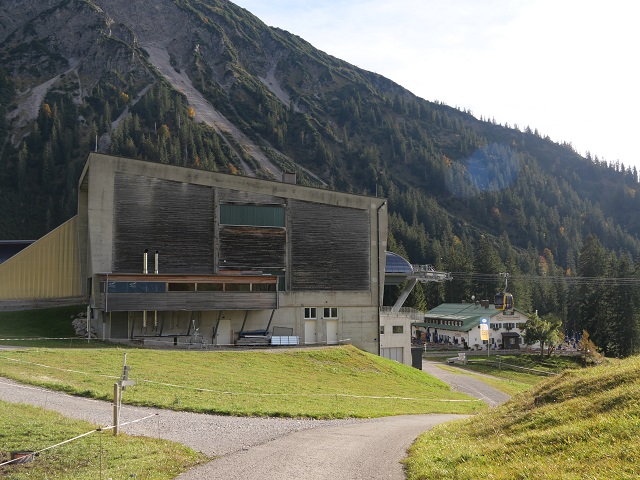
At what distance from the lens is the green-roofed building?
97.5 metres

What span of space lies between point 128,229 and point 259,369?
19.2 meters

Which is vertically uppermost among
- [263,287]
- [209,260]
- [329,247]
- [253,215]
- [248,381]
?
[253,215]

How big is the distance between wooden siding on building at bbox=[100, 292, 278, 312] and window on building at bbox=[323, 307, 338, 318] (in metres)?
5.93

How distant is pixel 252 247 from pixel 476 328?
56.2m

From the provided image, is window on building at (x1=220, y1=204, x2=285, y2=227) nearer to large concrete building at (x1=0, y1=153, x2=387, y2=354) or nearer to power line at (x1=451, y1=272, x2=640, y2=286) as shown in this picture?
large concrete building at (x1=0, y1=153, x2=387, y2=354)

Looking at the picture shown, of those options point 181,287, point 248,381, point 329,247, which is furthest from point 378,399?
point 329,247

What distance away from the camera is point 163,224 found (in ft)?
165

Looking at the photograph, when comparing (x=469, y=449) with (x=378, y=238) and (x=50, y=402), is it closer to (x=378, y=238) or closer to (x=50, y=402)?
(x=50, y=402)

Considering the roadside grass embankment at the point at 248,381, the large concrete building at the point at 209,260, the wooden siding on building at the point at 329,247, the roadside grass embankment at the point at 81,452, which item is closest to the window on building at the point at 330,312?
the large concrete building at the point at 209,260

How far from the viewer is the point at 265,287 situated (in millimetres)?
52781

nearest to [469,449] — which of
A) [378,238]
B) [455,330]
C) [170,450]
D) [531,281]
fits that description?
[170,450]

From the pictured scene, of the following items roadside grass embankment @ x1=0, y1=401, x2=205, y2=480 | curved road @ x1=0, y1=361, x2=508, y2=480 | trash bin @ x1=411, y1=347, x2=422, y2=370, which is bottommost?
trash bin @ x1=411, y1=347, x2=422, y2=370

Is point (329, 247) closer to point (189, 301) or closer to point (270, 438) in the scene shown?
point (189, 301)

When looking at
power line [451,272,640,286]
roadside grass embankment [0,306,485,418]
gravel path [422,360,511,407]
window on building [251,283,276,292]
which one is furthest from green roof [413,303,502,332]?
window on building [251,283,276,292]
